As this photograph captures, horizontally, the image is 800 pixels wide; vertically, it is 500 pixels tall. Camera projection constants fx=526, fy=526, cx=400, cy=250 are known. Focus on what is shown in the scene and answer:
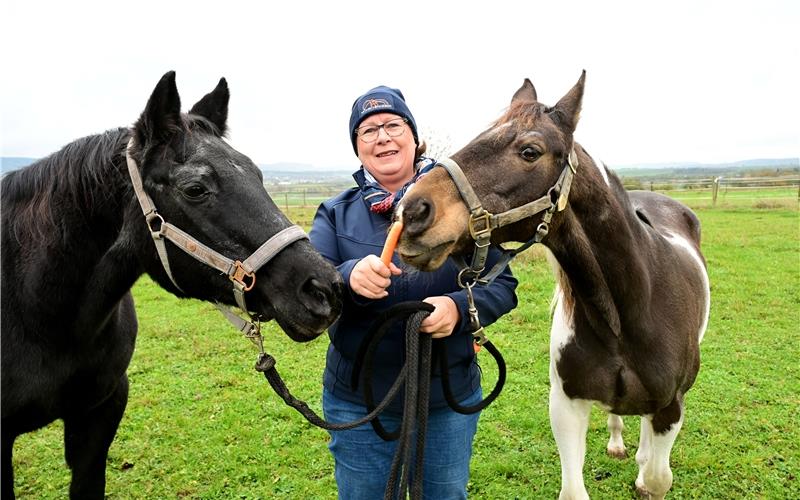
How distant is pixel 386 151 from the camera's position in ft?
7.70

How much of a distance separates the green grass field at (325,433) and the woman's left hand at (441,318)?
2.28 m

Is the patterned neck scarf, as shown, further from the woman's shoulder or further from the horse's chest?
the horse's chest

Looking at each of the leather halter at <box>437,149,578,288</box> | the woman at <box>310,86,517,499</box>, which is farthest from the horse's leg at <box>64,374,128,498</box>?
the leather halter at <box>437,149,578,288</box>

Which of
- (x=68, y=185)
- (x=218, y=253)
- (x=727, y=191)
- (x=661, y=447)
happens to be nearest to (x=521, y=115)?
(x=218, y=253)

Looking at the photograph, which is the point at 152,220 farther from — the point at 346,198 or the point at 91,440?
the point at 91,440

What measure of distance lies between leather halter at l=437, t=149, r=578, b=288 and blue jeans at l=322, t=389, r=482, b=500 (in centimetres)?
70

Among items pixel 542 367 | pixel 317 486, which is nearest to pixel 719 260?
pixel 542 367

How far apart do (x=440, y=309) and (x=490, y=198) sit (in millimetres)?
480

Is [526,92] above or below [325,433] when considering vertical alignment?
above

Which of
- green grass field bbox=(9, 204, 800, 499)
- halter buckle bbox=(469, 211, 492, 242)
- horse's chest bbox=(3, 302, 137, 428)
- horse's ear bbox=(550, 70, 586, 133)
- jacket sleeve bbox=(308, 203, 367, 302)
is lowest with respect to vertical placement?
green grass field bbox=(9, 204, 800, 499)

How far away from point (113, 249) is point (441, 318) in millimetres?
1447

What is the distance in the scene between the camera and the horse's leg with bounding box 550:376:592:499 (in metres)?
2.99

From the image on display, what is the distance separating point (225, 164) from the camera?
2113mm

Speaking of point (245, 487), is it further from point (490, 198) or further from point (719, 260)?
point (719, 260)
